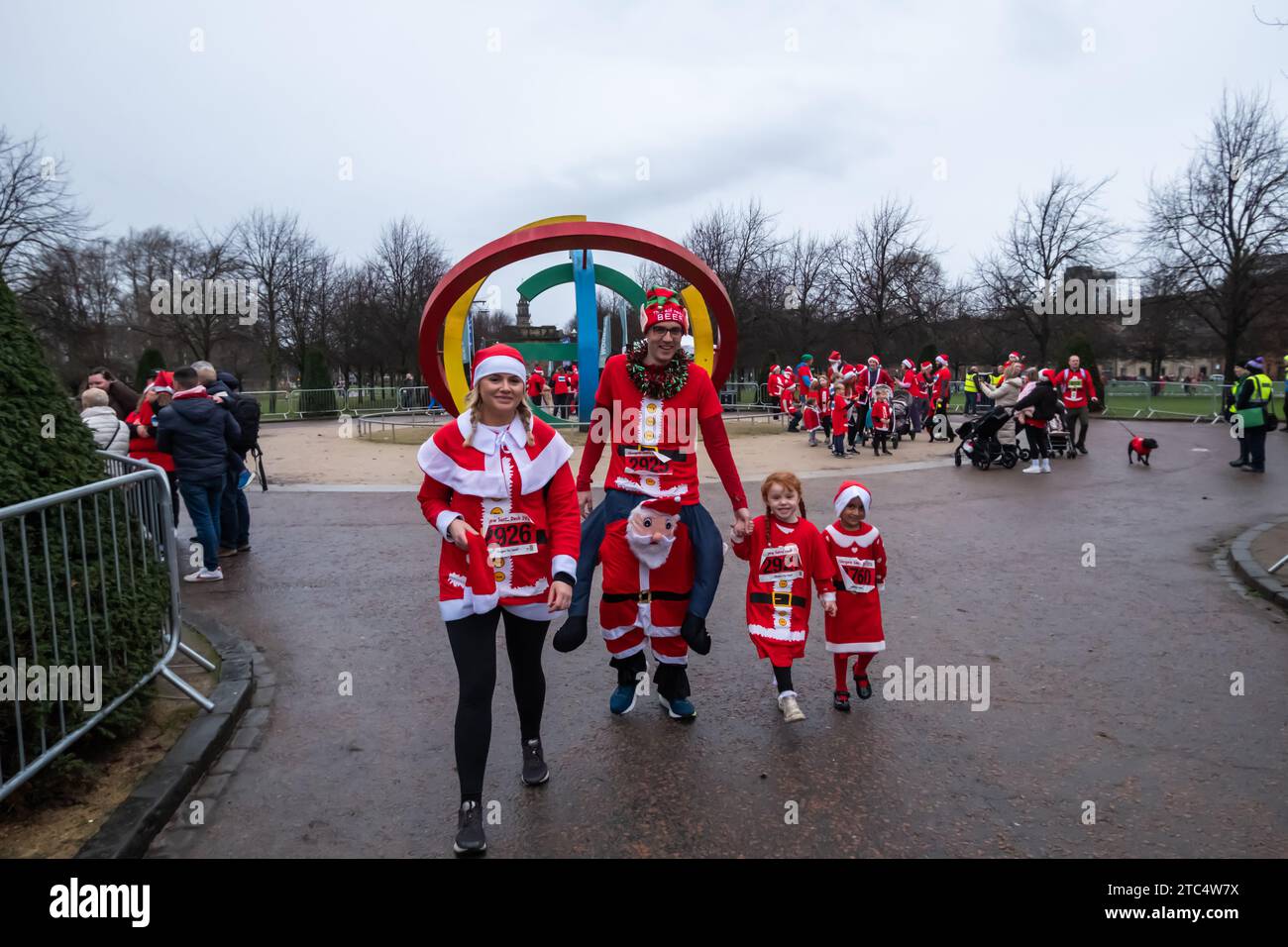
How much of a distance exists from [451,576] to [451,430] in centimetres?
59

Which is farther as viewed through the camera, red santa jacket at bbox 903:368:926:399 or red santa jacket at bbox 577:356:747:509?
red santa jacket at bbox 903:368:926:399

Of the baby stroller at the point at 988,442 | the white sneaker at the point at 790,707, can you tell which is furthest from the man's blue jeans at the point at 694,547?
the baby stroller at the point at 988,442

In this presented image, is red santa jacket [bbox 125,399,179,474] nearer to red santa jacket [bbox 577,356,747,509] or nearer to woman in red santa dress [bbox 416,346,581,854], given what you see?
red santa jacket [bbox 577,356,747,509]

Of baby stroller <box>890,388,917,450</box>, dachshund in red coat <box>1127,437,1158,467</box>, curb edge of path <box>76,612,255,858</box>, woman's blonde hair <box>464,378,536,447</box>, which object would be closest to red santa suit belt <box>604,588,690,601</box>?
woman's blonde hair <box>464,378,536,447</box>

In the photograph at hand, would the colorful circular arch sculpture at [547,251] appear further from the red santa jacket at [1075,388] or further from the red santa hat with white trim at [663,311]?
the red santa jacket at [1075,388]

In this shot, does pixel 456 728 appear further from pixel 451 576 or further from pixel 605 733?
pixel 605 733

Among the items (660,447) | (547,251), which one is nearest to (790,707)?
(660,447)

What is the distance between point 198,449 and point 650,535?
17.1ft

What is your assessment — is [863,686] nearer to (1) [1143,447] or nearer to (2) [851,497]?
(2) [851,497]

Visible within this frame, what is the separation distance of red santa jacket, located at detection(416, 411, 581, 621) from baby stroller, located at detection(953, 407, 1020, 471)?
44.2 ft

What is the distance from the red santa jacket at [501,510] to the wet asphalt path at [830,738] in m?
0.94

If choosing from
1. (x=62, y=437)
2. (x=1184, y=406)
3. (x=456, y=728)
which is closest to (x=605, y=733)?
(x=456, y=728)

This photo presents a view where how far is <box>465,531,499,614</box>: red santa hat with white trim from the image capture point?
319 centimetres

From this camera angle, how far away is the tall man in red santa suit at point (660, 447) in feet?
13.9
